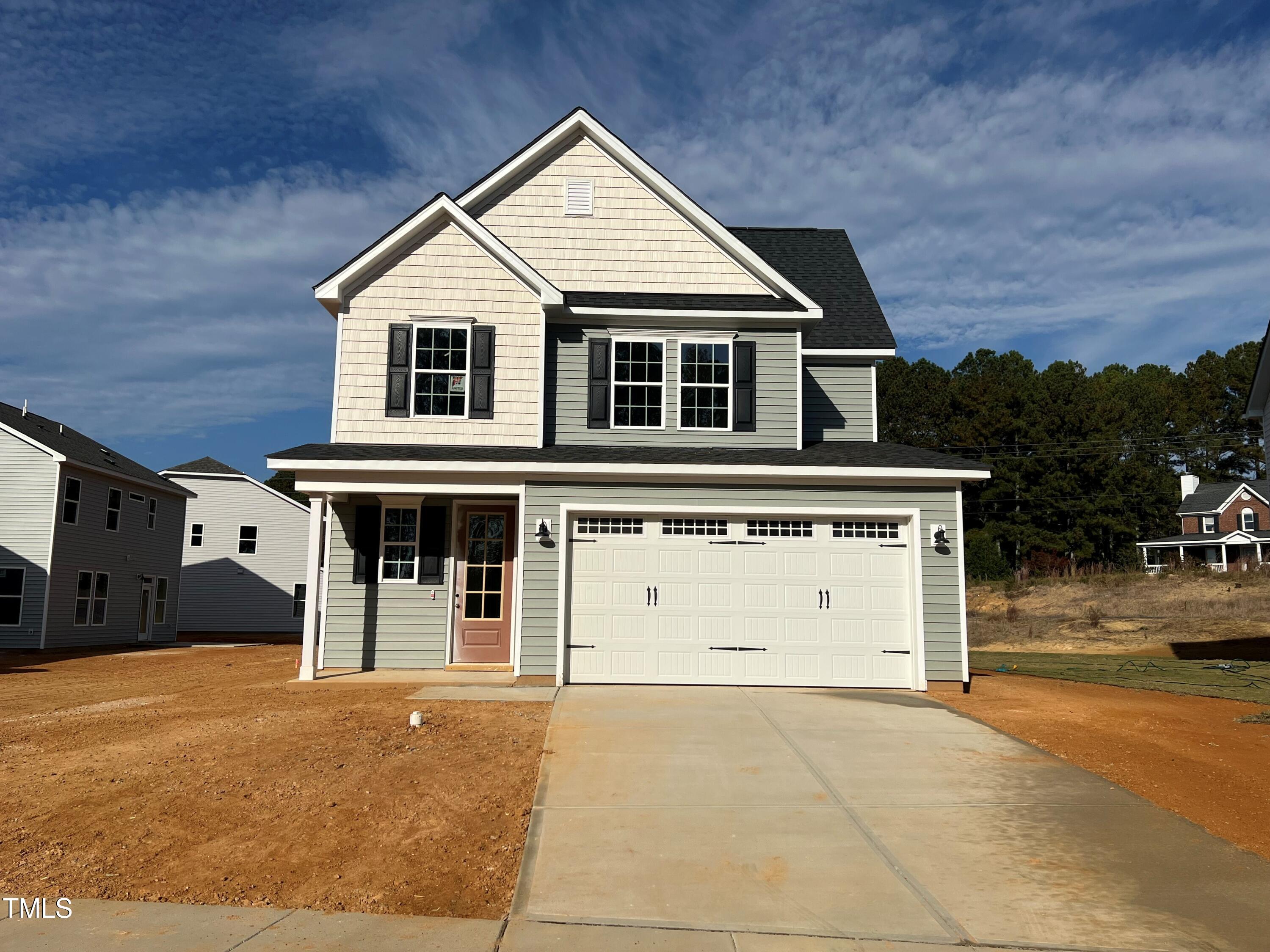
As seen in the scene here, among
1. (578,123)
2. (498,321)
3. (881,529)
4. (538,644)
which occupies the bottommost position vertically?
(538,644)

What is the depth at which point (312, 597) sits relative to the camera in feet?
40.7

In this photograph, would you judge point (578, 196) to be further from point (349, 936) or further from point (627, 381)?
point (349, 936)

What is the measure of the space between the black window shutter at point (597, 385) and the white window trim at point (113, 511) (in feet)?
61.0

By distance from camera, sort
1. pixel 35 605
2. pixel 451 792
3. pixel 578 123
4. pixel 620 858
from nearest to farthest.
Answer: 1. pixel 620 858
2. pixel 451 792
3. pixel 578 123
4. pixel 35 605

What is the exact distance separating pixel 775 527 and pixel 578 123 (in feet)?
27.2

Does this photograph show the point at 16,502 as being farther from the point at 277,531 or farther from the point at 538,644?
the point at 538,644

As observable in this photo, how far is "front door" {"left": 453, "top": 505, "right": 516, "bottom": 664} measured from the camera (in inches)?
527

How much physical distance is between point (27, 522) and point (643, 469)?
1904cm

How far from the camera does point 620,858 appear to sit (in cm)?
555

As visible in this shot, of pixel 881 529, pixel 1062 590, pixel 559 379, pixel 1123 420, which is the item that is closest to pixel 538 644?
pixel 559 379

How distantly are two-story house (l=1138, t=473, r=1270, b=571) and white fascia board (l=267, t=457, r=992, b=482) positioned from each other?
39905mm

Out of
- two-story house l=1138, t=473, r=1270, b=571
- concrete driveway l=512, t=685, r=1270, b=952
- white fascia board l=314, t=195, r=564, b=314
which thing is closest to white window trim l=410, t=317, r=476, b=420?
white fascia board l=314, t=195, r=564, b=314

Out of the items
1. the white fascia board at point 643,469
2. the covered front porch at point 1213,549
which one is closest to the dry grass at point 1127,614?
the covered front porch at point 1213,549

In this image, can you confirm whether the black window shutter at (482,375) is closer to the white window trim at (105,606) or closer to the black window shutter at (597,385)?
the black window shutter at (597,385)
